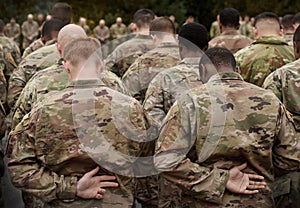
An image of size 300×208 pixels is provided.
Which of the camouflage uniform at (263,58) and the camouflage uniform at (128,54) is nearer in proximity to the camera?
the camouflage uniform at (263,58)

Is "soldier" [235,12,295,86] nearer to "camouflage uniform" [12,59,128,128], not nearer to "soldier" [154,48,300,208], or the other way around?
"camouflage uniform" [12,59,128,128]

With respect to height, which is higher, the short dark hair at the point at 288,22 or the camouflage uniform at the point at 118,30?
the short dark hair at the point at 288,22

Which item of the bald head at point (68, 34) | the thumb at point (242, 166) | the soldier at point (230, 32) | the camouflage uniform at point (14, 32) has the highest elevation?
the bald head at point (68, 34)

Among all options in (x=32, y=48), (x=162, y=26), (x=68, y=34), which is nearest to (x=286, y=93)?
(x=68, y=34)

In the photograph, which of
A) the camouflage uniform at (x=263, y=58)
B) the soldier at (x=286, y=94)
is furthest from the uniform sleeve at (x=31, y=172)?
the camouflage uniform at (x=263, y=58)

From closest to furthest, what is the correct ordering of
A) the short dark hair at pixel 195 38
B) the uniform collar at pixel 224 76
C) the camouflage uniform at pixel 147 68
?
the uniform collar at pixel 224 76
the short dark hair at pixel 195 38
the camouflage uniform at pixel 147 68


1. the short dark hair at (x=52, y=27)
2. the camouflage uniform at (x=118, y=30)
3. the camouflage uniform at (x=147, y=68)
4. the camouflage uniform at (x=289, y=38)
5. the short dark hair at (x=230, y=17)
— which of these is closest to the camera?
the camouflage uniform at (x=147, y=68)

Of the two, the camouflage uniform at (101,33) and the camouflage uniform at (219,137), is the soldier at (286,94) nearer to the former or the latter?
the camouflage uniform at (219,137)

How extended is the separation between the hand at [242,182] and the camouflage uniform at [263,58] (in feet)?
9.83

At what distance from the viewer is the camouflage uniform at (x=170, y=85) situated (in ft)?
20.0

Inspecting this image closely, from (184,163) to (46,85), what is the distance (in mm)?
1699

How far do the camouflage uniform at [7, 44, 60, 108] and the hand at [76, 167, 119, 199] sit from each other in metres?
2.77

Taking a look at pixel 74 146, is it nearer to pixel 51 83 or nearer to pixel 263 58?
pixel 51 83

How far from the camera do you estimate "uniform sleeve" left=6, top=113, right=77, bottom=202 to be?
181 inches
